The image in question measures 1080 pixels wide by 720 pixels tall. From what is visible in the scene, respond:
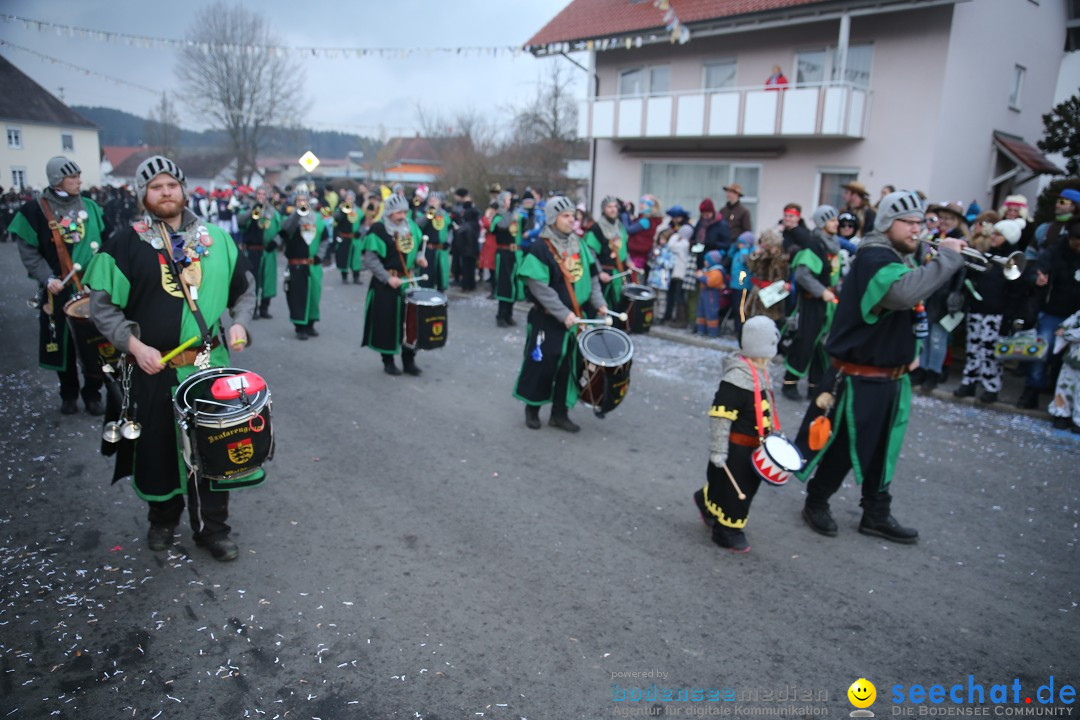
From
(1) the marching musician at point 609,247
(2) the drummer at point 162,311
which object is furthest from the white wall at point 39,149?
(2) the drummer at point 162,311

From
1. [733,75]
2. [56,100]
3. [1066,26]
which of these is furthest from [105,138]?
[1066,26]

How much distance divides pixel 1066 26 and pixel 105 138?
86.7 metres

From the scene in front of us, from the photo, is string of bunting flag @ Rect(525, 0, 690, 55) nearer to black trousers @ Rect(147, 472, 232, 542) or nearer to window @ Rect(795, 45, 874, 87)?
window @ Rect(795, 45, 874, 87)

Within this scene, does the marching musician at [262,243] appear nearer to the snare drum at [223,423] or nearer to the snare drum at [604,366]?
the snare drum at [604,366]

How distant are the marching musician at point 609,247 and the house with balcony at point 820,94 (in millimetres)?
5283

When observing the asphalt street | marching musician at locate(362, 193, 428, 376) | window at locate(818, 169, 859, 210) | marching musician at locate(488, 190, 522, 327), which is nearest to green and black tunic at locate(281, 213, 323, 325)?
marching musician at locate(362, 193, 428, 376)

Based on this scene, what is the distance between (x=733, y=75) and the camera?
18812 millimetres

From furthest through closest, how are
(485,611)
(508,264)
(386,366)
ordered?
(508,264) < (386,366) < (485,611)

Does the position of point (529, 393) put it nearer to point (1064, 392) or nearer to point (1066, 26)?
point (1064, 392)

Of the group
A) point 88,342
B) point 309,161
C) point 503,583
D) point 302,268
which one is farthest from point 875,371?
point 302,268

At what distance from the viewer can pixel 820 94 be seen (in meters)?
15.8

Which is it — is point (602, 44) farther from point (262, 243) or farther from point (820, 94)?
point (262, 243)

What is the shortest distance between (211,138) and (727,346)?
7352 centimetres

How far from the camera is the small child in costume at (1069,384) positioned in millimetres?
7016
